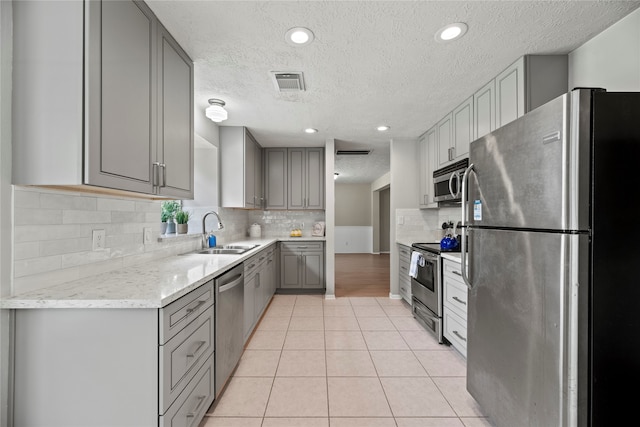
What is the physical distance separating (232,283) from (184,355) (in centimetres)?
73

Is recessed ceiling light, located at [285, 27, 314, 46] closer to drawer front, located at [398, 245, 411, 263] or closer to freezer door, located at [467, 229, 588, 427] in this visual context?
freezer door, located at [467, 229, 588, 427]

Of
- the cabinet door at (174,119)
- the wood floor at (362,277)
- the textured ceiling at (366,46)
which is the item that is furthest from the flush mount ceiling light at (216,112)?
the wood floor at (362,277)

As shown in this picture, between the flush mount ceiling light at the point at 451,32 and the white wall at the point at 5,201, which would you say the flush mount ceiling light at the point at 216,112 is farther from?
the flush mount ceiling light at the point at 451,32

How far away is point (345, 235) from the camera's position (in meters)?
9.62

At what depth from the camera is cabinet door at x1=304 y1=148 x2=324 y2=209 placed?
4746 mm

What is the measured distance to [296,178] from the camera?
15.6ft

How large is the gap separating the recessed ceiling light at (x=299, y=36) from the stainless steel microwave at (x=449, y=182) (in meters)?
1.83

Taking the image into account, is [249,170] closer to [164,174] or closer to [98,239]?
A: [164,174]

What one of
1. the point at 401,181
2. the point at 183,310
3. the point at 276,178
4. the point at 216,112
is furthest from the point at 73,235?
the point at 401,181


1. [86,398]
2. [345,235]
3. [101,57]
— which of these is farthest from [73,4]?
[345,235]

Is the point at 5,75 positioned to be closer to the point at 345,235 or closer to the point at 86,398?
the point at 86,398

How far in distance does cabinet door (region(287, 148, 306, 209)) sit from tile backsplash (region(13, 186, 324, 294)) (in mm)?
2581

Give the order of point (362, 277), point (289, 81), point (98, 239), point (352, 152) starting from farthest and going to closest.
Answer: point (362, 277) → point (352, 152) → point (289, 81) → point (98, 239)

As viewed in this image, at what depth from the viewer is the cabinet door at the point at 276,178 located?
4.77m
